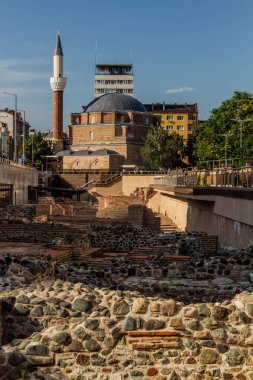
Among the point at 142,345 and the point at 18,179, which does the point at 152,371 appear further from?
the point at 18,179

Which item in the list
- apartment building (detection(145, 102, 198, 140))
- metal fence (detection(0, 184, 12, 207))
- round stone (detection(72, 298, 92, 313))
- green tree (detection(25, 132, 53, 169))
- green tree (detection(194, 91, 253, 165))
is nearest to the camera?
round stone (detection(72, 298, 92, 313))

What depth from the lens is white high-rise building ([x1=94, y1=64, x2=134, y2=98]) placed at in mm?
124312

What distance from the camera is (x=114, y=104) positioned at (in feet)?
285

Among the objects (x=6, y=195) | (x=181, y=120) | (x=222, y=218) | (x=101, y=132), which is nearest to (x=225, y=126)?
Result: (x=6, y=195)

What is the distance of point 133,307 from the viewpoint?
6.23 m

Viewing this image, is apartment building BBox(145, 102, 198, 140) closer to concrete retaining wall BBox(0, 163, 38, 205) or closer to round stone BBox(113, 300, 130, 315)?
concrete retaining wall BBox(0, 163, 38, 205)

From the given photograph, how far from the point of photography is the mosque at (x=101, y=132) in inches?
3105

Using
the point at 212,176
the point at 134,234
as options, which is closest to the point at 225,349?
the point at 134,234

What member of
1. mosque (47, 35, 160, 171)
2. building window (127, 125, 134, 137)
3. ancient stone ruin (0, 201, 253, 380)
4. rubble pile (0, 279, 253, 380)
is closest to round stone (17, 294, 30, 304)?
ancient stone ruin (0, 201, 253, 380)

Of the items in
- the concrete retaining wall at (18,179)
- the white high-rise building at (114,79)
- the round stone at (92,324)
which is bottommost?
the round stone at (92,324)

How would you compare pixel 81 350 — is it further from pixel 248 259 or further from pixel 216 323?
pixel 248 259

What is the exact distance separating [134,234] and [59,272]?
8852mm

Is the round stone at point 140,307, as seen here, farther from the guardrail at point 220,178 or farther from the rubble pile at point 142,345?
the guardrail at point 220,178

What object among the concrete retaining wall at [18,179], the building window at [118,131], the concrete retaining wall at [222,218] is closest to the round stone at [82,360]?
the concrete retaining wall at [222,218]
